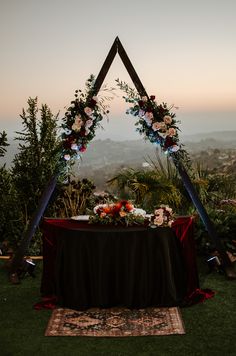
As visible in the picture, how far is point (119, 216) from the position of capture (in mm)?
5426

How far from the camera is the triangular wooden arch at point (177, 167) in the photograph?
19.6ft

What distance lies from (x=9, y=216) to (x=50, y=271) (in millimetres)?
2508

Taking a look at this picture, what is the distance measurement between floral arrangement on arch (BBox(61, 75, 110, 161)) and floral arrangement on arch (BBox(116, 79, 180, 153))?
343mm

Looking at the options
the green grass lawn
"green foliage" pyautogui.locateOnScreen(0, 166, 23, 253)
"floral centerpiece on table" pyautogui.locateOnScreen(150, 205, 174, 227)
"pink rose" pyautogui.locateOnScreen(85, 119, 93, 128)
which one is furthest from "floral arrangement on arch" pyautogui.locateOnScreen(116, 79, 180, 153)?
"green foliage" pyautogui.locateOnScreen(0, 166, 23, 253)

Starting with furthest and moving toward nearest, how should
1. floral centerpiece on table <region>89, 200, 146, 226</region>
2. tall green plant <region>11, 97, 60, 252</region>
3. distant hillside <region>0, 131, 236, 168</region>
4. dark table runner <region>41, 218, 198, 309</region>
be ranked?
1. distant hillside <region>0, 131, 236, 168</region>
2. tall green plant <region>11, 97, 60, 252</region>
3. floral centerpiece on table <region>89, 200, 146, 226</region>
4. dark table runner <region>41, 218, 198, 309</region>

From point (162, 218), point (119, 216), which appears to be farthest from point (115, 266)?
point (162, 218)

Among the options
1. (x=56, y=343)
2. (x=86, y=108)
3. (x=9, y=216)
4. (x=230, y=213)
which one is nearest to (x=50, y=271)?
(x=56, y=343)

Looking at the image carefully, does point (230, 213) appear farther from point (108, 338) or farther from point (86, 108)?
point (108, 338)

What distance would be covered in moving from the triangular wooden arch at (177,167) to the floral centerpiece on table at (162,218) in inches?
33.4

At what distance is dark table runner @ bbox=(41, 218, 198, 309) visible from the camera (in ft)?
17.0

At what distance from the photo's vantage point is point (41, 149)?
313 inches

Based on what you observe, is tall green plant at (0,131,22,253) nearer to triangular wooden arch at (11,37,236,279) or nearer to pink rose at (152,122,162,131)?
triangular wooden arch at (11,37,236,279)

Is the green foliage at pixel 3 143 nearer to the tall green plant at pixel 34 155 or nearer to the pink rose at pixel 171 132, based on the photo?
the tall green plant at pixel 34 155

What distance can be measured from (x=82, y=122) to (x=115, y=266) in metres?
1.77
